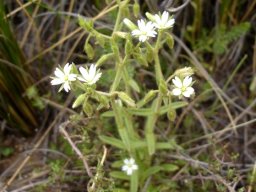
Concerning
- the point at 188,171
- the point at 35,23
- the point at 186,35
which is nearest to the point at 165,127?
the point at 188,171

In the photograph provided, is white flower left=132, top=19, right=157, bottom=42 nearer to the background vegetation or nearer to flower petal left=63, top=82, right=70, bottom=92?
flower petal left=63, top=82, right=70, bottom=92

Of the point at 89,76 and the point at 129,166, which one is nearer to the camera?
the point at 89,76

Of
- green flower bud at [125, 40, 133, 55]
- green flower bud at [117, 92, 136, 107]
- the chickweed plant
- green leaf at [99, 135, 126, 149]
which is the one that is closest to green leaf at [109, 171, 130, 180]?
Result: the chickweed plant

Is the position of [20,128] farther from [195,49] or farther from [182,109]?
[195,49]

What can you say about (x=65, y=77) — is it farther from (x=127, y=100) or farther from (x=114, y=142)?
(x=114, y=142)

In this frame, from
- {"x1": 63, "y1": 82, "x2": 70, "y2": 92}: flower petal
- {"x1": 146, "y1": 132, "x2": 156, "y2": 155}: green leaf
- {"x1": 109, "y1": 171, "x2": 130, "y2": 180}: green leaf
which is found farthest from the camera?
{"x1": 109, "y1": 171, "x2": 130, "y2": 180}: green leaf

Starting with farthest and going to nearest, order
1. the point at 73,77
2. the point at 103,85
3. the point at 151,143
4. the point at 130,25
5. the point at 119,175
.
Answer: the point at 103,85
the point at 119,175
the point at 151,143
the point at 130,25
the point at 73,77

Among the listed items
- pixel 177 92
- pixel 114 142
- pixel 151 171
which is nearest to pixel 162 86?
pixel 177 92
